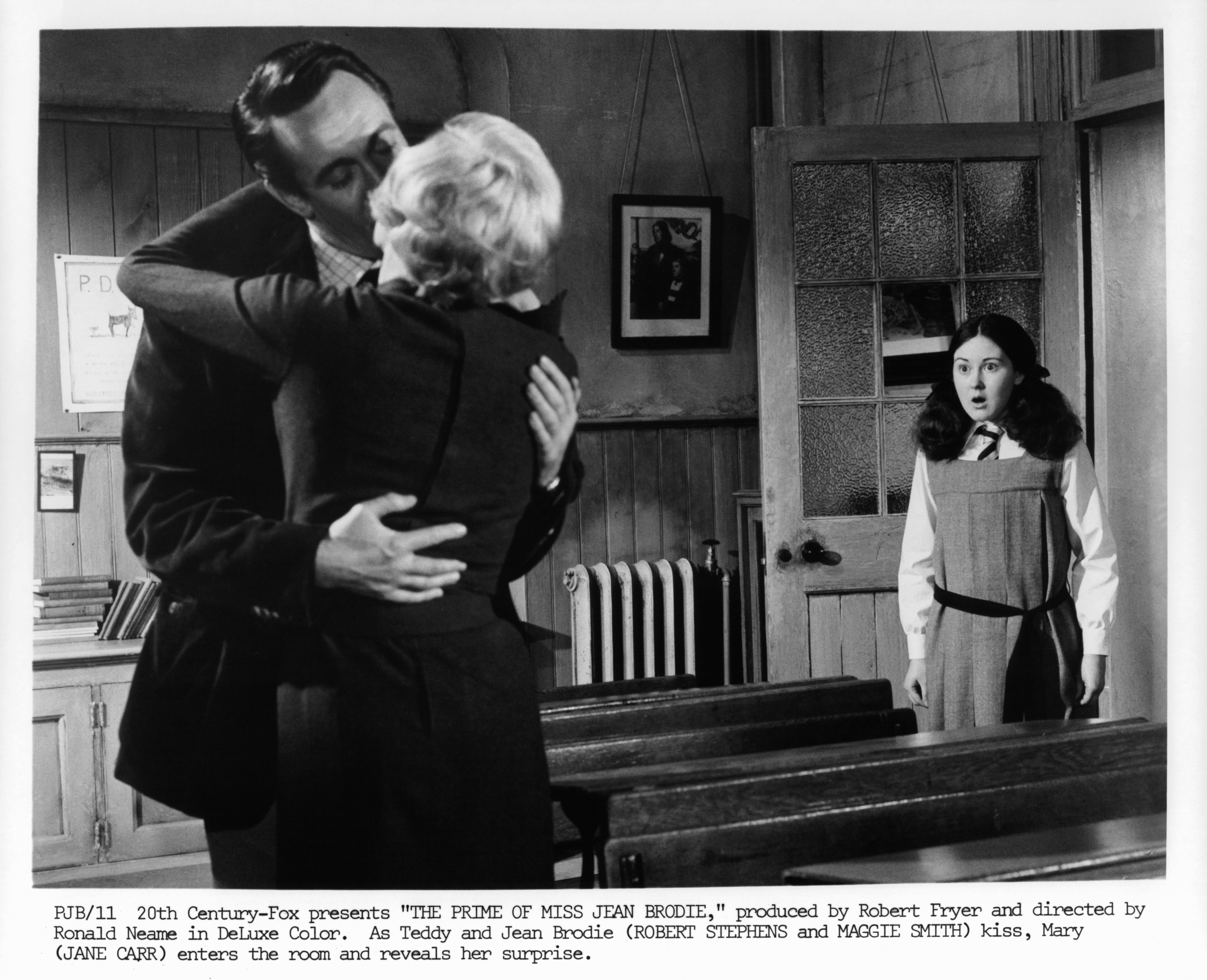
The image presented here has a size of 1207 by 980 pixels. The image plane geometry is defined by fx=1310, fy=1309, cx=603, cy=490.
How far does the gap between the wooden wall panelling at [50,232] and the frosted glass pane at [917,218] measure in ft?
6.22

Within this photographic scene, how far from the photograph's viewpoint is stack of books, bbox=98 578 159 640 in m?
2.73

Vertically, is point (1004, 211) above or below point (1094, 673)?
above

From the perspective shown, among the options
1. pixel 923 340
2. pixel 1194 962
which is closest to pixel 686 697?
pixel 1194 962

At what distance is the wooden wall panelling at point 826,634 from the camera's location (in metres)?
3.27

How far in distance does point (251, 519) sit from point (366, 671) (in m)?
0.31

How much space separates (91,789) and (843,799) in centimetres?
147

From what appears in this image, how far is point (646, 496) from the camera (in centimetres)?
331

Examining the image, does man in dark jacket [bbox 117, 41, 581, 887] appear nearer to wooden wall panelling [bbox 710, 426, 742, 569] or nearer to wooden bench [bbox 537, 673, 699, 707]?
wooden bench [bbox 537, 673, 699, 707]

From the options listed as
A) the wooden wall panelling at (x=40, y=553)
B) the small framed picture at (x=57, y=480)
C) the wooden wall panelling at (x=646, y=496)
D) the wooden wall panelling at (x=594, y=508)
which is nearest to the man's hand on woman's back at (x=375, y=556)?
the small framed picture at (x=57, y=480)

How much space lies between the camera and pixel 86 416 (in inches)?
104

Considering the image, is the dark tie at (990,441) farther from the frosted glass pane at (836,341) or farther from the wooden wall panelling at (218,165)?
the wooden wall panelling at (218,165)

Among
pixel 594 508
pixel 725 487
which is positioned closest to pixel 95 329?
pixel 594 508

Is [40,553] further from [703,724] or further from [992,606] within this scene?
[992,606]

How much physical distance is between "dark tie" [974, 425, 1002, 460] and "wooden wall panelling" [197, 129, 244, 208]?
1576 mm
